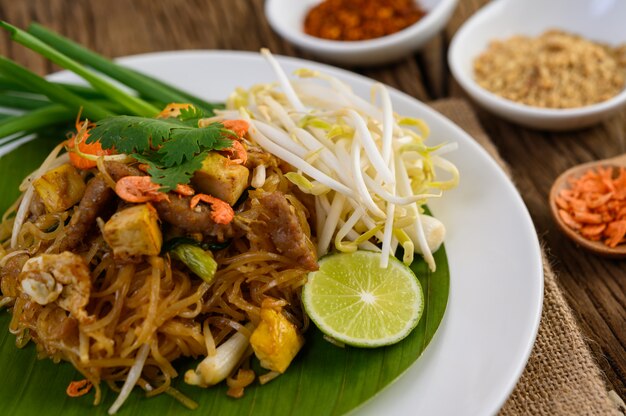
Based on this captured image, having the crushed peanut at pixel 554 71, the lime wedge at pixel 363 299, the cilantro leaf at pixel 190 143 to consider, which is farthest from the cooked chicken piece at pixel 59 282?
the crushed peanut at pixel 554 71

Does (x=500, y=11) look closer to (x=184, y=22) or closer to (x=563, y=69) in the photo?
(x=563, y=69)

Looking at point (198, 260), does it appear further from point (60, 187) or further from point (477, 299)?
point (477, 299)

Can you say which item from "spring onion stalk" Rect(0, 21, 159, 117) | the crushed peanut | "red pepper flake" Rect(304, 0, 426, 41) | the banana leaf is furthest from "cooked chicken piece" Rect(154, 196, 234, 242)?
"red pepper flake" Rect(304, 0, 426, 41)

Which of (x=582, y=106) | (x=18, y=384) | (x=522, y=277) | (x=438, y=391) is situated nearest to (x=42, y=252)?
(x=18, y=384)

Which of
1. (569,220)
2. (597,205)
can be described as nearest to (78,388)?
(569,220)

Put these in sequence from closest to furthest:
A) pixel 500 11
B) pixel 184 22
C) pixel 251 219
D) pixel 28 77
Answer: pixel 251 219
pixel 28 77
pixel 500 11
pixel 184 22

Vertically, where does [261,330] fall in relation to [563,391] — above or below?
above

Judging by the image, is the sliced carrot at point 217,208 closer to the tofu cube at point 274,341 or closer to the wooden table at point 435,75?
the tofu cube at point 274,341
